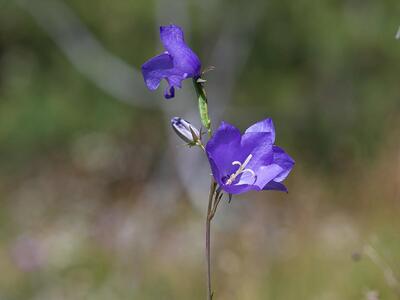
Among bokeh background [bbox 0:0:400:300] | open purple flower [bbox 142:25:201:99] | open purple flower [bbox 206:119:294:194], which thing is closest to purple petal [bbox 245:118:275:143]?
open purple flower [bbox 206:119:294:194]

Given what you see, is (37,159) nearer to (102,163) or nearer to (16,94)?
(16,94)

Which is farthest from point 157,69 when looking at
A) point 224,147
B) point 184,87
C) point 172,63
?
point 184,87

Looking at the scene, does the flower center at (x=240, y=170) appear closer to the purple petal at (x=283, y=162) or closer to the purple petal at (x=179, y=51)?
the purple petal at (x=283, y=162)

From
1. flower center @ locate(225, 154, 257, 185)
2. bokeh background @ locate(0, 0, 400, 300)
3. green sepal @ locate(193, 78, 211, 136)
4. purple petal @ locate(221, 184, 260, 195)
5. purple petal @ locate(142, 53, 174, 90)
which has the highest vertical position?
purple petal @ locate(142, 53, 174, 90)

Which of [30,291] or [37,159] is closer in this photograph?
[30,291]

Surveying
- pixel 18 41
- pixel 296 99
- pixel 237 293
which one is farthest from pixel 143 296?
pixel 18 41

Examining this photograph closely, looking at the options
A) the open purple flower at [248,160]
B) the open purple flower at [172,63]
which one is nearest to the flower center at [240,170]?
the open purple flower at [248,160]

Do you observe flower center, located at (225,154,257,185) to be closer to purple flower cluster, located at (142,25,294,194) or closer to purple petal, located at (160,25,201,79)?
purple flower cluster, located at (142,25,294,194)
